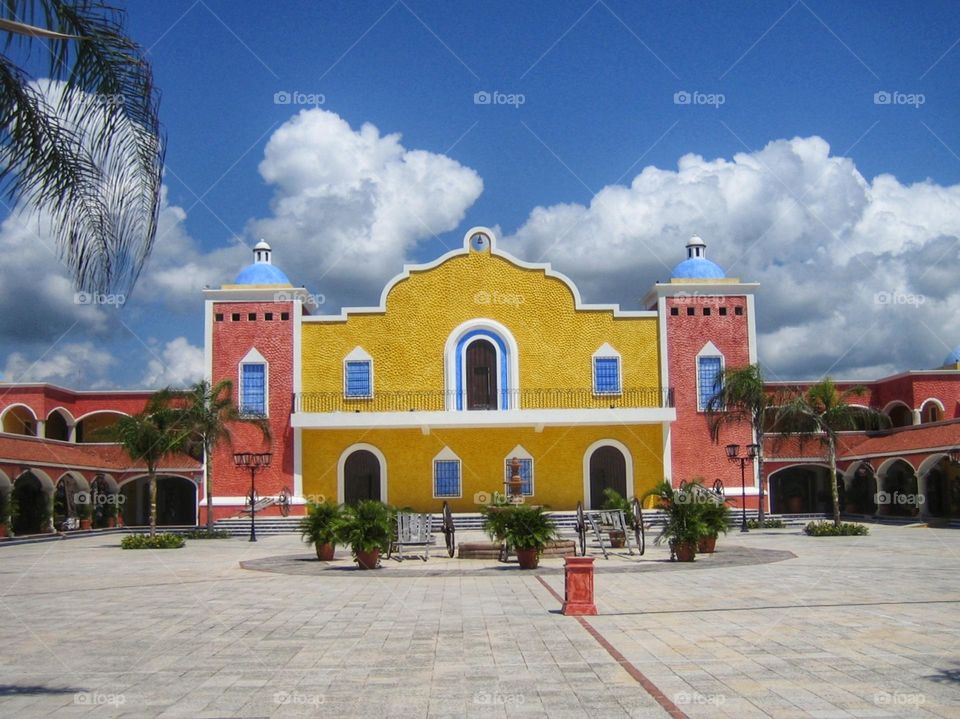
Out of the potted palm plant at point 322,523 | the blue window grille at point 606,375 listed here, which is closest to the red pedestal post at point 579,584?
the potted palm plant at point 322,523

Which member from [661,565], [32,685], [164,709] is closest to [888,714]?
[164,709]

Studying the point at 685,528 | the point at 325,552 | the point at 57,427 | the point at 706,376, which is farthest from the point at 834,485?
the point at 57,427

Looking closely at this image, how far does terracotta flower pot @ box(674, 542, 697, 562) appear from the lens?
52.1ft

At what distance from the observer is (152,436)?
23.4 meters

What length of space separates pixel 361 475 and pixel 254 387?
4.22 m

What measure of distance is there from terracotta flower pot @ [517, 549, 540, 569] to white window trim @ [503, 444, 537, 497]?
14.6 metres

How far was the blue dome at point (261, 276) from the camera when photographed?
102 ft

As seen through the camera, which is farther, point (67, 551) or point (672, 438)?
point (672, 438)

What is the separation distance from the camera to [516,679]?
22.9 feet

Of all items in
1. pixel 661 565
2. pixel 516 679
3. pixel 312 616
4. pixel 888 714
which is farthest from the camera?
pixel 661 565

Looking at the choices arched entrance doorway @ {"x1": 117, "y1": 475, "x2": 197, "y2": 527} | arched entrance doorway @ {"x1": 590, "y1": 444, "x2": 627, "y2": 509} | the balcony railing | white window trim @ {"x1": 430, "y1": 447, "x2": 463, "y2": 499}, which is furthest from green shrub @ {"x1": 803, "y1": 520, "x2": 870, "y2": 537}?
arched entrance doorway @ {"x1": 117, "y1": 475, "x2": 197, "y2": 527}

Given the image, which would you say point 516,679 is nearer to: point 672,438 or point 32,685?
point 32,685

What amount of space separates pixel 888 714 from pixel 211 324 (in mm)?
26925

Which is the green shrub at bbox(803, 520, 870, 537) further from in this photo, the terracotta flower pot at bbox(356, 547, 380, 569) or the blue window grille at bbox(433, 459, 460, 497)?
the terracotta flower pot at bbox(356, 547, 380, 569)
